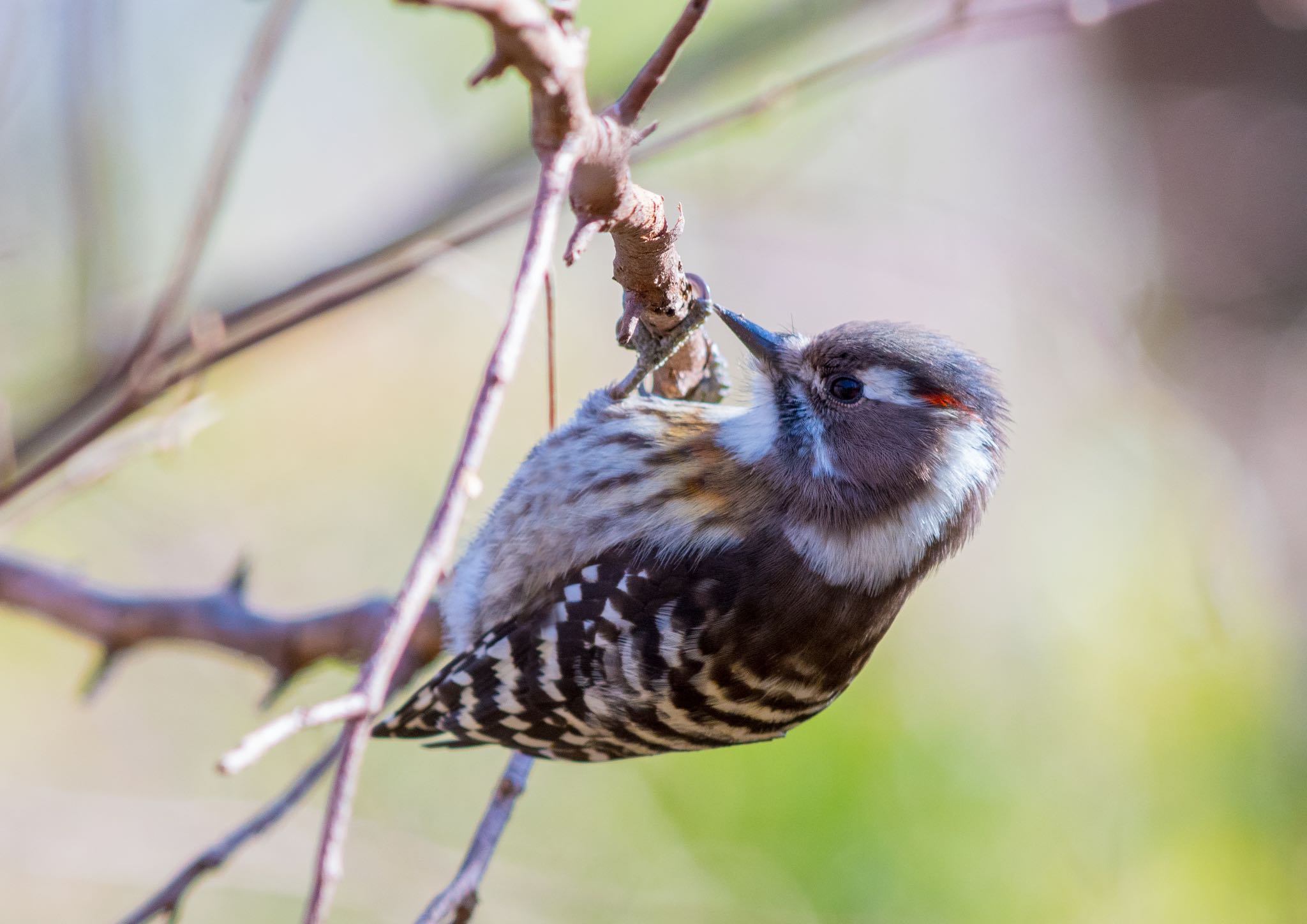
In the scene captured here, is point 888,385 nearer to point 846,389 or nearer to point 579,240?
point 846,389

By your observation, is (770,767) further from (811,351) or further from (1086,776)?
(811,351)

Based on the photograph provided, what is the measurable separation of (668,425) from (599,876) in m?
3.25

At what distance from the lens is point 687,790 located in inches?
213

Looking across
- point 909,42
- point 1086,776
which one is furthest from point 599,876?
point 909,42

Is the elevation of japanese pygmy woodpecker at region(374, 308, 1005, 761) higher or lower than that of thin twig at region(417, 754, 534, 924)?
higher

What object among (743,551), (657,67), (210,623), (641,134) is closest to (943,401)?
(743,551)

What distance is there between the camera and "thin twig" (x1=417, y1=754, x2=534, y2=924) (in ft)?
7.22

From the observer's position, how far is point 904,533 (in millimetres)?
2721

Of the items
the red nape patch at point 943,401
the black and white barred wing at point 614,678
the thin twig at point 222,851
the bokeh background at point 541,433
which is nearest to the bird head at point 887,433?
the red nape patch at point 943,401

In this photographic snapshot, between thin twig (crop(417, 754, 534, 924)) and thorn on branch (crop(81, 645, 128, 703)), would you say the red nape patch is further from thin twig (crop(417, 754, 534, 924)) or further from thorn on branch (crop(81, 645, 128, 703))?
thorn on branch (crop(81, 645, 128, 703))

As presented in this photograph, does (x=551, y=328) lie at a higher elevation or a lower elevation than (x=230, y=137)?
lower

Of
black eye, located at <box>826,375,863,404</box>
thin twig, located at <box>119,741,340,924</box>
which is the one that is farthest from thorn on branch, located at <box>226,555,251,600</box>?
black eye, located at <box>826,375,863,404</box>

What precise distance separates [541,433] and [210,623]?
2727 mm

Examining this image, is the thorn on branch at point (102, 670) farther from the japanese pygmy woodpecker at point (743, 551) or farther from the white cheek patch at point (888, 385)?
the white cheek patch at point (888, 385)
